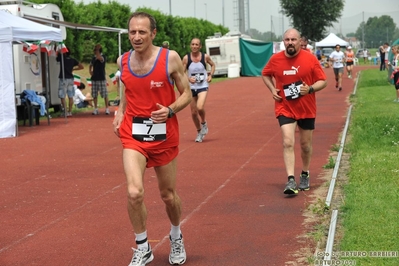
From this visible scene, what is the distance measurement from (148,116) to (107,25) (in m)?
37.5

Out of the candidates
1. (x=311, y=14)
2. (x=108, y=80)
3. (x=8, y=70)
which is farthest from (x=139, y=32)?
(x=311, y=14)

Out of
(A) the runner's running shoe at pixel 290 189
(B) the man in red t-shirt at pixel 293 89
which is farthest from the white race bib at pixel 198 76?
(A) the runner's running shoe at pixel 290 189

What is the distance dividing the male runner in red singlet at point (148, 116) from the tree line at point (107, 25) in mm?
29567

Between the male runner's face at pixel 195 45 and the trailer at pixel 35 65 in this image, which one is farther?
the trailer at pixel 35 65

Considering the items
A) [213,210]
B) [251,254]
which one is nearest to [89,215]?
[213,210]

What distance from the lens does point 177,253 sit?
259 inches

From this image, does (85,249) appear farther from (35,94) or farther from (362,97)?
(362,97)

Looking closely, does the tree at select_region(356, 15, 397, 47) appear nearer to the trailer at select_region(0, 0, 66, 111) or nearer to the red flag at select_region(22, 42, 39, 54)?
the trailer at select_region(0, 0, 66, 111)

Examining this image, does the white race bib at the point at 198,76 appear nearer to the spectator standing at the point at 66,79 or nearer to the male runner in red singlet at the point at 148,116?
the spectator standing at the point at 66,79

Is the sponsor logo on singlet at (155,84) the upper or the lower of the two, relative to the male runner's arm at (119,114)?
upper

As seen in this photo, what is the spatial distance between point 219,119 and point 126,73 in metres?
14.7

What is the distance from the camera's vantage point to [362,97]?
26.4m

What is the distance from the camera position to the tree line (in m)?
36.5

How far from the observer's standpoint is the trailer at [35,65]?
833 inches
